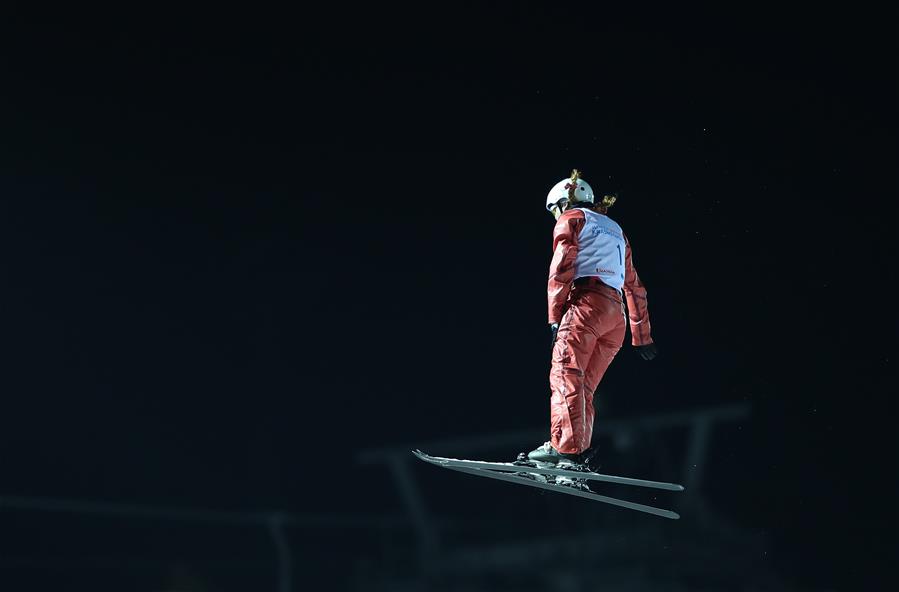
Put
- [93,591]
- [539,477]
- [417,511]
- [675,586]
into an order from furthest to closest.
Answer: [417,511] → [675,586] → [93,591] → [539,477]

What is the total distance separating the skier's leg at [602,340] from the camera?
22.3 ft

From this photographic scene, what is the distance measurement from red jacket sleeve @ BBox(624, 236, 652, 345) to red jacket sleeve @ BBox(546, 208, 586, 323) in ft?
2.63

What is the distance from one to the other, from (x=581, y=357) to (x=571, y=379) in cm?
19

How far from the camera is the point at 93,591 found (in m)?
10.3

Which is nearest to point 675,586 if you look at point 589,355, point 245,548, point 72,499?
point 245,548

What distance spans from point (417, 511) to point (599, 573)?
2557mm

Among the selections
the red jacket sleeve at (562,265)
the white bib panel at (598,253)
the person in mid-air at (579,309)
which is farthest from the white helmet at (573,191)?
Result: the red jacket sleeve at (562,265)

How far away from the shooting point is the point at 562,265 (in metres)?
6.68

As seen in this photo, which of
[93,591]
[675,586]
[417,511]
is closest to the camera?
[93,591]

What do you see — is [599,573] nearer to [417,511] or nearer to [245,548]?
[417,511]

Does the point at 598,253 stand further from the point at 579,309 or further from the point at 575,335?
the point at 575,335

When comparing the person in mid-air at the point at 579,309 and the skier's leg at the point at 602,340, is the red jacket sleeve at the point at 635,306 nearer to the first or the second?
the person in mid-air at the point at 579,309

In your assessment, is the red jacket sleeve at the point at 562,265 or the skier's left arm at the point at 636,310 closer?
the red jacket sleeve at the point at 562,265

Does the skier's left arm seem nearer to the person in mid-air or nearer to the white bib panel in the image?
the person in mid-air
